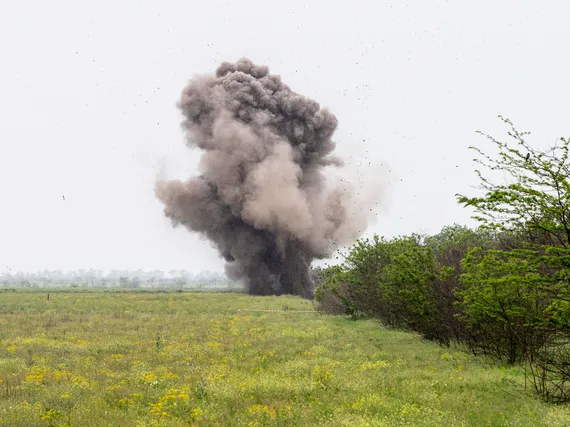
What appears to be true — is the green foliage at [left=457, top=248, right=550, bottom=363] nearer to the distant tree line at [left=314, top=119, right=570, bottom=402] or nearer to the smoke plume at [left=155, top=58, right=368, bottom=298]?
the distant tree line at [left=314, top=119, right=570, bottom=402]

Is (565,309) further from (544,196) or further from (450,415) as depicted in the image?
(450,415)

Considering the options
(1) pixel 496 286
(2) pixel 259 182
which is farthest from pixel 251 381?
(2) pixel 259 182

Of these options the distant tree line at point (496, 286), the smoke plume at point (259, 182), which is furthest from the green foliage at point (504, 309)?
the smoke plume at point (259, 182)

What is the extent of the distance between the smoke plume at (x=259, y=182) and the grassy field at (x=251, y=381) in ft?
143

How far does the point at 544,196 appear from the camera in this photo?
11195 millimetres

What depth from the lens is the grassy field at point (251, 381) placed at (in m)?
12.4

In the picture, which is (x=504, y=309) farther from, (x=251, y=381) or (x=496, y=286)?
(x=251, y=381)

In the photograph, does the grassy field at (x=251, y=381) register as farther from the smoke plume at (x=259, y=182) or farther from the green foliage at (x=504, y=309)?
the smoke plume at (x=259, y=182)

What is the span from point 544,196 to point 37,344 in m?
23.3

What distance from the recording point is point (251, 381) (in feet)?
54.0

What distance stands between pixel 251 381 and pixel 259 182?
183 ft

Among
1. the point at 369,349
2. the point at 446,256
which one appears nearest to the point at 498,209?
the point at 369,349

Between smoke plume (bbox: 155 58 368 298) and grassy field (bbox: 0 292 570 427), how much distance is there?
43.5m

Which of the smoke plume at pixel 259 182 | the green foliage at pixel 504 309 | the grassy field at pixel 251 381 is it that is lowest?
the grassy field at pixel 251 381
